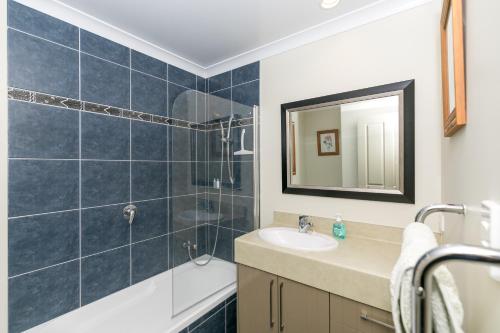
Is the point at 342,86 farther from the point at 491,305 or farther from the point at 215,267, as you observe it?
the point at 215,267

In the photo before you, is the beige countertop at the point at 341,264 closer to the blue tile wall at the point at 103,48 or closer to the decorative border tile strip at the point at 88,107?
the decorative border tile strip at the point at 88,107

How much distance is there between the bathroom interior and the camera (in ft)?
4.13

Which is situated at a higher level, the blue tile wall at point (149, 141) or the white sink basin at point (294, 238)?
the blue tile wall at point (149, 141)

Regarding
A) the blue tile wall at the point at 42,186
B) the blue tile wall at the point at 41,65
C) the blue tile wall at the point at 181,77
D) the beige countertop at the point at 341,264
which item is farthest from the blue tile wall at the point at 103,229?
the blue tile wall at the point at 181,77

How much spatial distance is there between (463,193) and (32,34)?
2234mm

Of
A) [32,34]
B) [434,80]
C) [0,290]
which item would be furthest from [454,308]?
[32,34]

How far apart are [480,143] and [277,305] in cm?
126

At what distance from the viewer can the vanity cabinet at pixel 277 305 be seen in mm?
1202

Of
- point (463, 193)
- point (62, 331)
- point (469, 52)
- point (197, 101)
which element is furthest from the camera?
point (197, 101)

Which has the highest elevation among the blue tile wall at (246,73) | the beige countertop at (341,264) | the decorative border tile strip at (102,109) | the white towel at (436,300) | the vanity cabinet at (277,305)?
the blue tile wall at (246,73)

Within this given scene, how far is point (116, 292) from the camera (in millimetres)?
1726

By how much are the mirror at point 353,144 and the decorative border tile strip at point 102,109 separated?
0.51 m

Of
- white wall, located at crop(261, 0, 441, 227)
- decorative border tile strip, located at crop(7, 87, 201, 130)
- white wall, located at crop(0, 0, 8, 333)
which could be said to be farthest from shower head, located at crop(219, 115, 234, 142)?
white wall, located at crop(0, 0, 8, 333)

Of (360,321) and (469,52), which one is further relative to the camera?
(360,321)
